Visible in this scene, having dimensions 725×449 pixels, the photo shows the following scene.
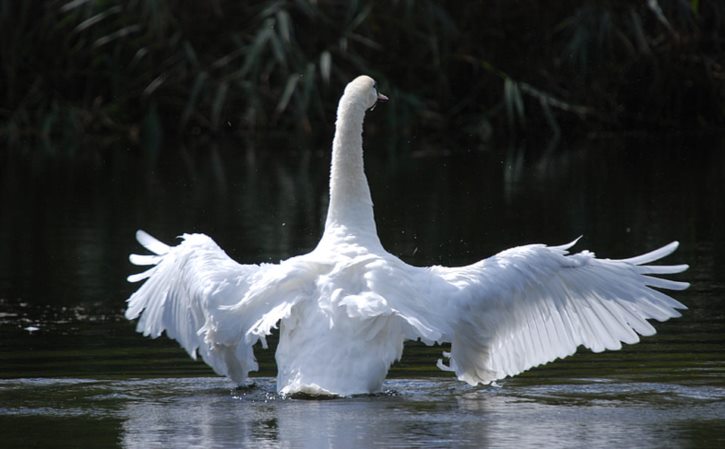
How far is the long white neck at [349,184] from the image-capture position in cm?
834

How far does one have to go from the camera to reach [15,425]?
7.12 meters

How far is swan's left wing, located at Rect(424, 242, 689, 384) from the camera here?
309 inches

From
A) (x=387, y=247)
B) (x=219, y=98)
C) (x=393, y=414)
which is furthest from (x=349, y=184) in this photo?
(x=219, y=98)

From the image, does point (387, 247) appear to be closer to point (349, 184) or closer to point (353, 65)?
point (349, 184)

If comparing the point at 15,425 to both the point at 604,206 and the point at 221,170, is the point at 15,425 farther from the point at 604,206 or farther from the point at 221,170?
the point at 221,170

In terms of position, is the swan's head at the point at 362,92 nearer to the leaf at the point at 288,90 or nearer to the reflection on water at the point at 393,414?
the reflection on water at the point at 393,414

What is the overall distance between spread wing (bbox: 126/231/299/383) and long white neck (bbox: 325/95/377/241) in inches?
19.9

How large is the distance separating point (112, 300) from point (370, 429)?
4.84 meters

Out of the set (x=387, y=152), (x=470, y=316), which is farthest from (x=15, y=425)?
(x=387, y=152)

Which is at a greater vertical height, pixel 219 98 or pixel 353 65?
pixel 353 65

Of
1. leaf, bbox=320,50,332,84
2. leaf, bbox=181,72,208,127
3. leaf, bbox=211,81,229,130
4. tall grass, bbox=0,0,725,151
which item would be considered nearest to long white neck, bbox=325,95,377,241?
leaf, bbox=320,50,332,84

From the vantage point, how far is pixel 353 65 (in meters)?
25.3

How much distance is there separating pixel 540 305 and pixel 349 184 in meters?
1.25

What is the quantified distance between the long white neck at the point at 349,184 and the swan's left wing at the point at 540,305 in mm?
561
